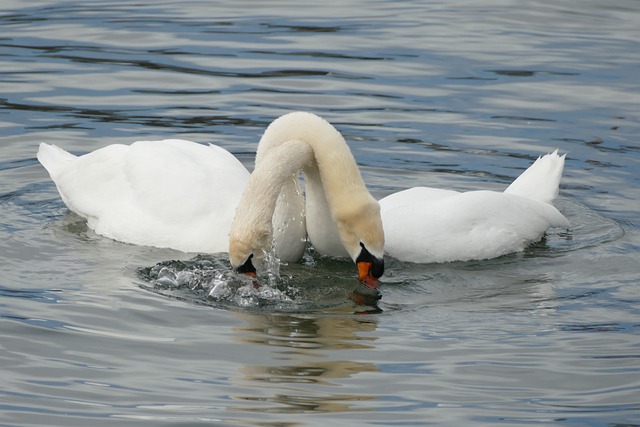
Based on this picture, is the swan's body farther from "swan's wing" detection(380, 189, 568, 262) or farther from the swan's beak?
"swan's wing" detection(380, 189, 568, 262)

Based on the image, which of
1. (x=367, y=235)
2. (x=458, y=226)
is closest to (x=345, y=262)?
(x=367, y=235)

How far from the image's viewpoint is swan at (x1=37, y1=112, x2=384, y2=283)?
27.9 feet

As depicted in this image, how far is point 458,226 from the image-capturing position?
940 centimetres

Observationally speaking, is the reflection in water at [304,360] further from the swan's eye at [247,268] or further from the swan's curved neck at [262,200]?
the swan's curved neck at [262,200]

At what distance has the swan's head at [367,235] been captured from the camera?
8.70 metres

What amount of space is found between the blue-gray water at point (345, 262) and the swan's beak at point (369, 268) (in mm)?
143

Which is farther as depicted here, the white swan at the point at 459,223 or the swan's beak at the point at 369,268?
the white swan at the point at 459,223

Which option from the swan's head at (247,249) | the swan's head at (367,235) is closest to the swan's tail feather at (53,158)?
the swan's head at (247,249)

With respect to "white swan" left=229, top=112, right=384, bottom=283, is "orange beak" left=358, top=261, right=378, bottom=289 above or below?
below

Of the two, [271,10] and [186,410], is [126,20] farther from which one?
[186,410]

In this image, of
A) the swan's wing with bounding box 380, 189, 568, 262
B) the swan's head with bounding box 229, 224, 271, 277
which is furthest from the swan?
the swan's wing with bounding box 380, 189, 568, 262

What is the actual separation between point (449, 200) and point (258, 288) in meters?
1.92

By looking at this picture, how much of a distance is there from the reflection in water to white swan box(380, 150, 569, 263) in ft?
4.57

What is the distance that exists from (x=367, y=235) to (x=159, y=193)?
1.76m
